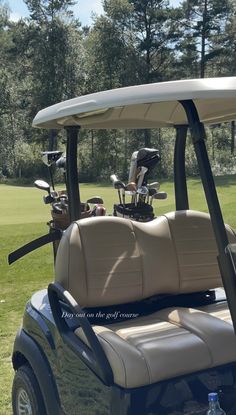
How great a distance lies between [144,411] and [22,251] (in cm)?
118

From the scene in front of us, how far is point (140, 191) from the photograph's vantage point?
3.40 metres

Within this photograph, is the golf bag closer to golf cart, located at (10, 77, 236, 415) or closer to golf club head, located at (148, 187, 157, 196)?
golf club head, located at (148, 187, 157, 196)

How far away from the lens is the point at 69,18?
2930 centimetres

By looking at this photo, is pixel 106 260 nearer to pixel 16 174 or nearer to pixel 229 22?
pixel 16 174

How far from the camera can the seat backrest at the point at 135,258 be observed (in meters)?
2.35

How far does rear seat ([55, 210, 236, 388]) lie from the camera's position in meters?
1.83

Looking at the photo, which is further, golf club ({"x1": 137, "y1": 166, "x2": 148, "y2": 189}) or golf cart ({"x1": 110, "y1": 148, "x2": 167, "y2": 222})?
golf club ({"x1": 137, "y1": 166, "x2": 148, "y2": 189})

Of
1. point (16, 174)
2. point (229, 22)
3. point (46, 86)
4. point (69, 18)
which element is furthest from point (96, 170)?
point (229, 22)

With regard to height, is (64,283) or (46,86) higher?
(46,86)

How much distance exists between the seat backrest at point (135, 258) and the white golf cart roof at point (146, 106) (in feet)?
1.62

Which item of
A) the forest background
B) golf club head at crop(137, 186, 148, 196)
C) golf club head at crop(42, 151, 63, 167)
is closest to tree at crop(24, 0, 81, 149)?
the forest background

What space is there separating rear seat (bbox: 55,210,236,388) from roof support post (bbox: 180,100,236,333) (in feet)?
1.24

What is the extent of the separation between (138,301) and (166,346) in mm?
616

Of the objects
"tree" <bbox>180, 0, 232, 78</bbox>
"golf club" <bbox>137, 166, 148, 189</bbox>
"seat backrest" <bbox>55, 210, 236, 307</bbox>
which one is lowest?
"seat backrest" <bbox>55, 210, 236, 307</bbox>
